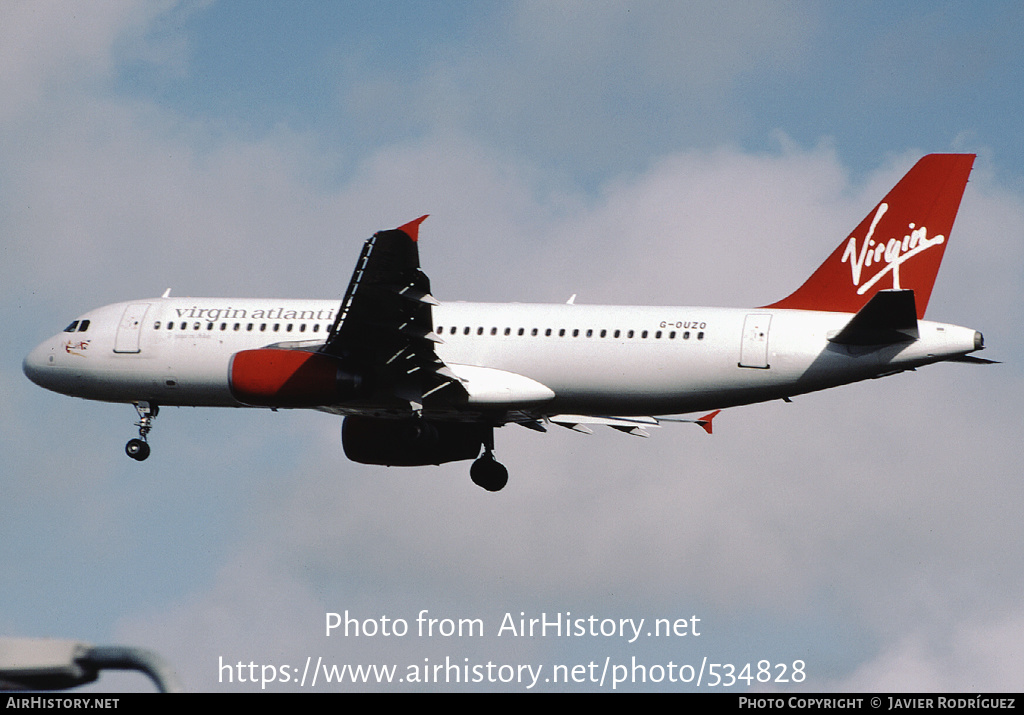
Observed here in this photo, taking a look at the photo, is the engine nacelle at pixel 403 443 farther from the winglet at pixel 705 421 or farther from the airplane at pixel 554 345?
the winglet at pixel 705 421

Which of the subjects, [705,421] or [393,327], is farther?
[705,421]

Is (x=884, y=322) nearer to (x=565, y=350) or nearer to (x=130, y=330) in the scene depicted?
(x=565, y=350)

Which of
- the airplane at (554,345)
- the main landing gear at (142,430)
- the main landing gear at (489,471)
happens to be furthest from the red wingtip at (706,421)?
the main landing gear at (142,430)

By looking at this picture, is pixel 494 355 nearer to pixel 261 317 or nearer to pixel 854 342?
pixel 261 317

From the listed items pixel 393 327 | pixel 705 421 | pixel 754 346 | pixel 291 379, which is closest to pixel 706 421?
pixel 705 421

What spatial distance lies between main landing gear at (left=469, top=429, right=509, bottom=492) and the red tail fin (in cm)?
1000

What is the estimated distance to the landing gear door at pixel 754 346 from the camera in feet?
114

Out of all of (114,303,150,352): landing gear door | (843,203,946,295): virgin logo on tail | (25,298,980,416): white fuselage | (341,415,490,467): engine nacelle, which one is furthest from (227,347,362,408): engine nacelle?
(843,203,946,295): virgin logo on tail

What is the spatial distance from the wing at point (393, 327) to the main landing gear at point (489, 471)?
491 centimetres

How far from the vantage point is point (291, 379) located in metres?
34.6

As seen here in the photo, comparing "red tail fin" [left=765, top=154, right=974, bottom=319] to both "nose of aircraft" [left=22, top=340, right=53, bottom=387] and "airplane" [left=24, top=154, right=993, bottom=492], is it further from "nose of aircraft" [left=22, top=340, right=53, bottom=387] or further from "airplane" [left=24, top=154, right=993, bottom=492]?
"nose of aircraft" [left=22, top=340, right=53, bottom=387]

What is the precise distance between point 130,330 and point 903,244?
21.3m

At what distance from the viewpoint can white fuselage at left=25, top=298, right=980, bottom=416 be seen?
3438 centimetres
